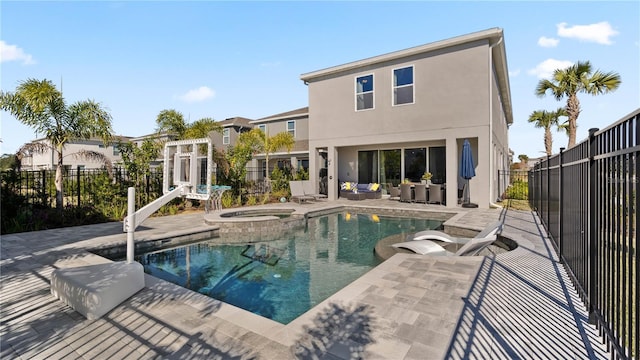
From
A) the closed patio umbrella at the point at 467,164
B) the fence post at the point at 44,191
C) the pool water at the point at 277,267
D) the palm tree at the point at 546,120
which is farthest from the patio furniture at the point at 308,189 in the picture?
the palm tree at the point at 546,120

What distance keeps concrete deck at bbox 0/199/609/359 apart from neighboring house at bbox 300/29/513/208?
28.5 ft

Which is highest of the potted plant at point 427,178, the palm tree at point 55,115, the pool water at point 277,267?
the palm tree at point 55,115

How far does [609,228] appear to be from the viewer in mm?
2467

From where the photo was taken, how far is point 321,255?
7117 millimetres

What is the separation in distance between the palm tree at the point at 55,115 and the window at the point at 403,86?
464 inches

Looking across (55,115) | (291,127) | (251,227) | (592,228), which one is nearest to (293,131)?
(291,127)

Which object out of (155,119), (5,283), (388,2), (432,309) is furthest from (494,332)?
(155,119)

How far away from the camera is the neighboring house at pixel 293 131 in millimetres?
23048

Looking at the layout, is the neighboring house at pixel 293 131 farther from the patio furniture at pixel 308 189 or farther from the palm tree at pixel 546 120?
the palm tree at pixel 546 120

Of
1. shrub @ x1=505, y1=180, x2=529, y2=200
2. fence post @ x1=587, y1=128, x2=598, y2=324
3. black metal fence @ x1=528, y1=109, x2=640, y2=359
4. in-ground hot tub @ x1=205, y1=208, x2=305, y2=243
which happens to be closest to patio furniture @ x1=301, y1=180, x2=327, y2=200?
in-ground hot tub @ x1=205, y1=208, x2=305, y2=243

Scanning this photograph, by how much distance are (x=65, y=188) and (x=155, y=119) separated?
630 centimetres

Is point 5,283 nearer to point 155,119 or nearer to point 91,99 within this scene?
point 91,99

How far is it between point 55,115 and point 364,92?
12284mm

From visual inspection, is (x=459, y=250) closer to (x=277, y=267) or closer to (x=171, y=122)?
(x=277, y=267)
